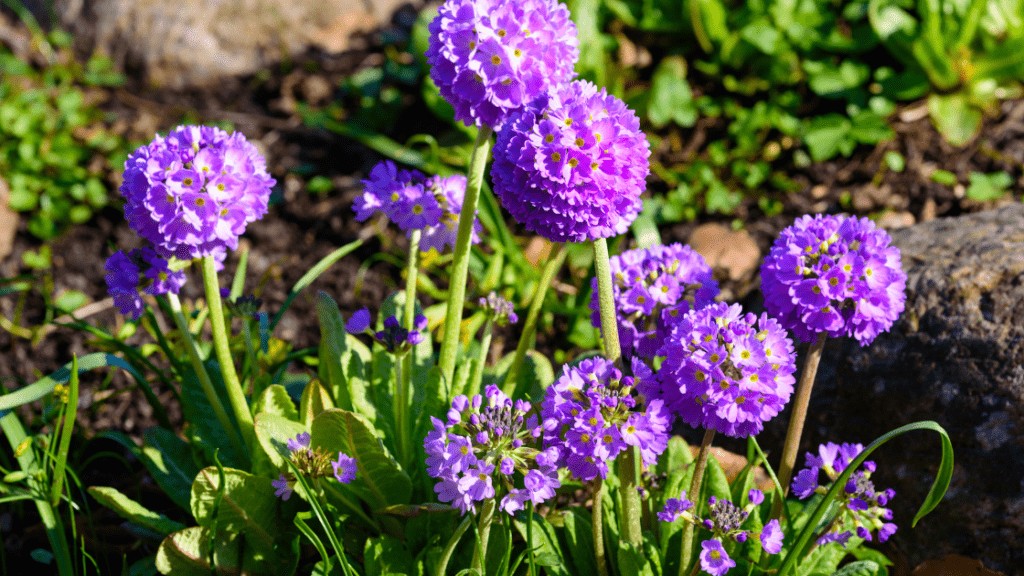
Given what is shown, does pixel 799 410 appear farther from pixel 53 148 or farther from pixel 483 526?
pixel 53 148

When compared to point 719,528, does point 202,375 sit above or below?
below

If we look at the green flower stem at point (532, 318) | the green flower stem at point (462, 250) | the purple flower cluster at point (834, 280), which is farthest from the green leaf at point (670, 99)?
the purple flower cluster at point (834, 280)

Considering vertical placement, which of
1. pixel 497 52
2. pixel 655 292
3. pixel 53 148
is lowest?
pixel 53 148

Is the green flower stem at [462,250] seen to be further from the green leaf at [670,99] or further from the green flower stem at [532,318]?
the green leaf at [670,99]

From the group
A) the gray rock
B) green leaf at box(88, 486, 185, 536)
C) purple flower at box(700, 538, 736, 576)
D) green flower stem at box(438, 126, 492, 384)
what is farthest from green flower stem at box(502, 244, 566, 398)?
the gray rock

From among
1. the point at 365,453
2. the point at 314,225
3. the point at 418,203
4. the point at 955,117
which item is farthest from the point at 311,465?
the point at 955,117

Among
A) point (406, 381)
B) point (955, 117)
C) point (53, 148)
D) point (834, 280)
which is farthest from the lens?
point (53, 148)

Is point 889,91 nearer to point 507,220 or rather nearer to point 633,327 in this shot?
point 507,220

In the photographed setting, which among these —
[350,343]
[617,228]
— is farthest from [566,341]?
[617,228]
